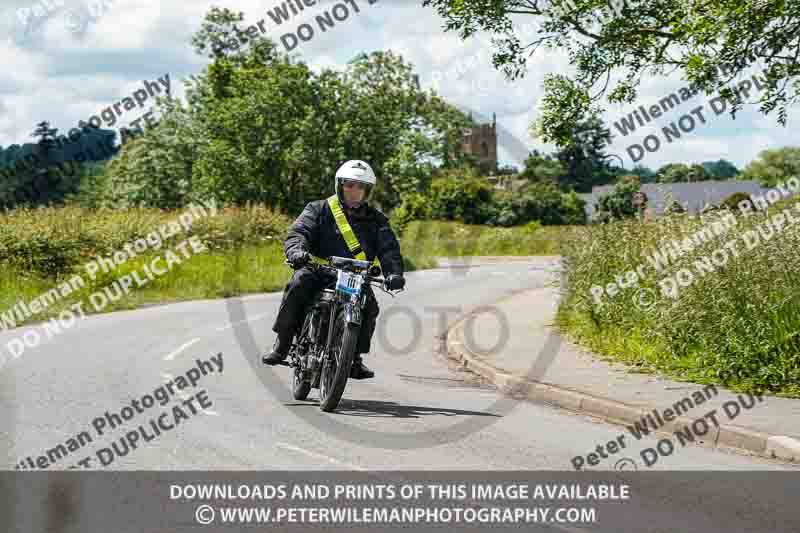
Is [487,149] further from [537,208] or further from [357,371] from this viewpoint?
[357,371]

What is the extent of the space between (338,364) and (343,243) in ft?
3.95

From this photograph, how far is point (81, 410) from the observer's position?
9.57 metres

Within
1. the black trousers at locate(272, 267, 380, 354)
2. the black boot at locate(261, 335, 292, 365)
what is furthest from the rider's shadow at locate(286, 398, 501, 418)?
the black boot at locate(261, 335, 292, 365)

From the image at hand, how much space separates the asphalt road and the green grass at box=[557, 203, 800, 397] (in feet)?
5.62

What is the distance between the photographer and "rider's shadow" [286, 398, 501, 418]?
9477mm

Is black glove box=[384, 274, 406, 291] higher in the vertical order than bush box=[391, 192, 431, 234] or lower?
lower

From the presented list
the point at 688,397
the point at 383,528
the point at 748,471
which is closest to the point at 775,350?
the point at 688,397

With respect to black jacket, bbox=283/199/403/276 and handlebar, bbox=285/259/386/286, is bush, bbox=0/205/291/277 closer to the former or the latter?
black jacket, bbox=283/199/403/276

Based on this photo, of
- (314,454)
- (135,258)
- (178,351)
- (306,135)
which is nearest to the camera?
(314,454)

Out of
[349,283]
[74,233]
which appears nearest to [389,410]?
[349,283]

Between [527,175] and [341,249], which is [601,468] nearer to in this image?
[341,249]

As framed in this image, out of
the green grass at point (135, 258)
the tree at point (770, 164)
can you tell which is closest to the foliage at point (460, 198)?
the green grass at point (135, 258)

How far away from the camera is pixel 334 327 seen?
9.18m

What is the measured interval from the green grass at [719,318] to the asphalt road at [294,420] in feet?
5.62
